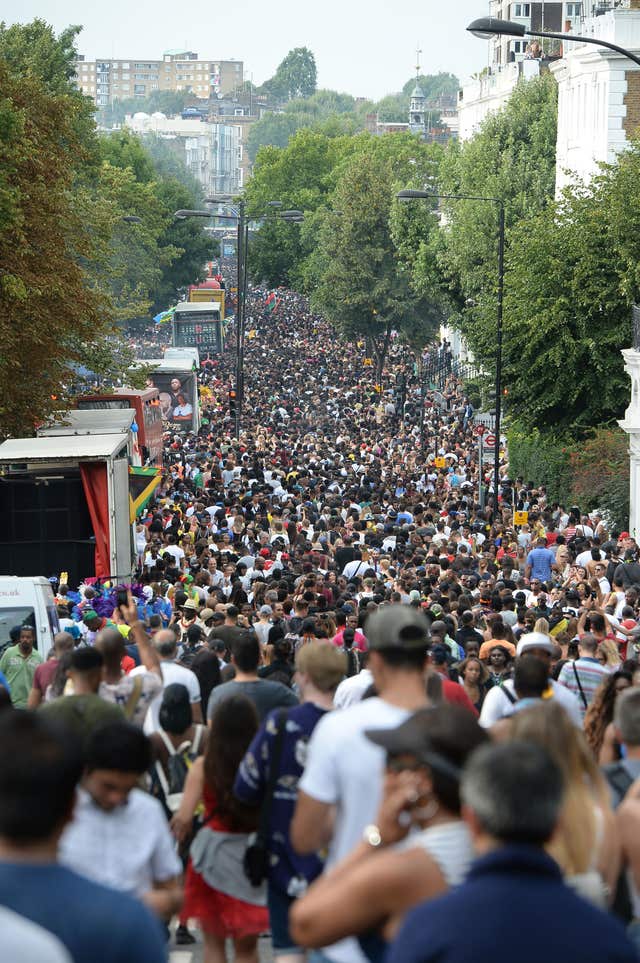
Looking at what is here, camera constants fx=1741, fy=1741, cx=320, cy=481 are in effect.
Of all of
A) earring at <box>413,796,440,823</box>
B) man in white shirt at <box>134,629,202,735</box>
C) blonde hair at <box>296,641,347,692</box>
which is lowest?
man in white shirt at <box>134,629,202,735</box>

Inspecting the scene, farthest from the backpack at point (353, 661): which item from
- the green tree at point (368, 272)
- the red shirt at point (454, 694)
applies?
the green tree at point (368, 272)

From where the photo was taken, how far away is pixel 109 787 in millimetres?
5273

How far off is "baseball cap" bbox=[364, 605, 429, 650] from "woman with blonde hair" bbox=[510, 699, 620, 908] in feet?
1.32

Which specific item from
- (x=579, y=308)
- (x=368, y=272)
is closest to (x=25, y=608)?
(x=579, y=308)

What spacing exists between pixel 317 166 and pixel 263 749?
4320 inches

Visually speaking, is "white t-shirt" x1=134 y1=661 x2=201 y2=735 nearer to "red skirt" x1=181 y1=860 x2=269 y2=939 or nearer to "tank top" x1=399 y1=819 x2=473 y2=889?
"red skirt" x1=181 y1=860 x2=269 y2=939

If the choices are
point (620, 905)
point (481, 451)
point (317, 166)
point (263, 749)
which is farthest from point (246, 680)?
point (317, 166)

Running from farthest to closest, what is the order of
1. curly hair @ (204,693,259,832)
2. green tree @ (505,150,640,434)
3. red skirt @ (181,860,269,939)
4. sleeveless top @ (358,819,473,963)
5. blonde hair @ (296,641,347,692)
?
green tree @ (505,150,640,434) < red skirt @ (181,860,269,939) < curly hair @ (204,693,259,832) < blonde hair @ (296,641,347,692) < sleeveless top @ (358,819,473,963)

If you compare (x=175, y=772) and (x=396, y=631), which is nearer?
(x=396, y=631)

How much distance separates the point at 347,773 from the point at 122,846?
0.76 meters

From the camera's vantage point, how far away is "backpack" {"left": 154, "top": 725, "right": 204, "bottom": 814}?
296 inches

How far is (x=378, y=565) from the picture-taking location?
2070cm

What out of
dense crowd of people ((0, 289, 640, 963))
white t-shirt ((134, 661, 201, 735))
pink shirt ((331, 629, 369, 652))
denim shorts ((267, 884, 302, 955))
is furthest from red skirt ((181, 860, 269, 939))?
pink shirt ((331, 629, 369, 652))

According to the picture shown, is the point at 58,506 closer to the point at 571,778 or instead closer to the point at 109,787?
the point at 109,787
